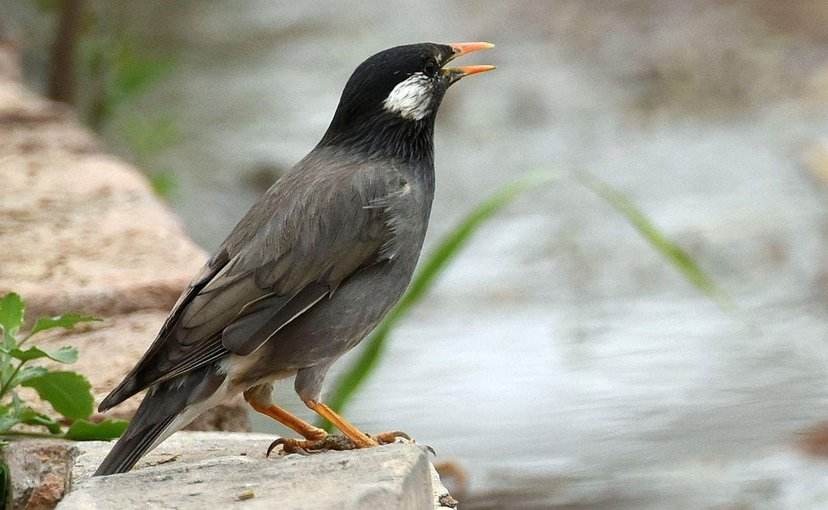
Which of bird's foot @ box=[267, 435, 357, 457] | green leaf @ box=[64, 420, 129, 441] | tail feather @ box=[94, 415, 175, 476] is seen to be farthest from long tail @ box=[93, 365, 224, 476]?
green leaf @ box=[64, 420, 129, 441]

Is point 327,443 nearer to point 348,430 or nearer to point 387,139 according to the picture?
point 348,430

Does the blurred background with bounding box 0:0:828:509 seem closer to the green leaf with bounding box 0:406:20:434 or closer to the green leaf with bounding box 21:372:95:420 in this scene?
the green leaf with bounding box 21:372:95:420

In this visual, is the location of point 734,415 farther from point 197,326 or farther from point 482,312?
point 197,326

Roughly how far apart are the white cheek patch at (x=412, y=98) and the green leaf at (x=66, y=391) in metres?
1.02

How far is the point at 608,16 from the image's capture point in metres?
11.4

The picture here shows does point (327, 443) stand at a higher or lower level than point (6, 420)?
higher

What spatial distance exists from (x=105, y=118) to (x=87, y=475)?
4.90 metres

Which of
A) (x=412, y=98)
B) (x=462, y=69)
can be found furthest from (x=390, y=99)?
(x=462, y=69)

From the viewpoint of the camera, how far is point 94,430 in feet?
12.7

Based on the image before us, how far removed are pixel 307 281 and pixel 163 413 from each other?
444 mm

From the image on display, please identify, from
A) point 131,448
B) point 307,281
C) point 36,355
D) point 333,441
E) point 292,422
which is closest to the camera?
point 131,448

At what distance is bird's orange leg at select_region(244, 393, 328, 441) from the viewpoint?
12.8ft

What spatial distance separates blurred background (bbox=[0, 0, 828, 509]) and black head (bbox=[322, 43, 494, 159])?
91 cm

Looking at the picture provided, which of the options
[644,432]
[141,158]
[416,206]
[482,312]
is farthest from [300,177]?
[141,158]
